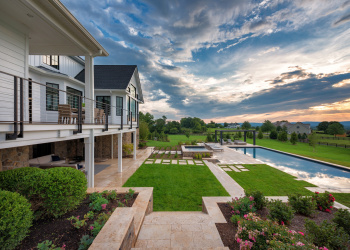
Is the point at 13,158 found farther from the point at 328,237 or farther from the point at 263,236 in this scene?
the point at 328,237

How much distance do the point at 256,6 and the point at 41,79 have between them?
583 inches

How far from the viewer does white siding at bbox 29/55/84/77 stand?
847 cm

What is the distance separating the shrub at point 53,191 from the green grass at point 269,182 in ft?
20.3

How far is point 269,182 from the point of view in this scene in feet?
23.3

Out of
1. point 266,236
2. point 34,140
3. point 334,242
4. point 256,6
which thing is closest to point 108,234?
point 266,236

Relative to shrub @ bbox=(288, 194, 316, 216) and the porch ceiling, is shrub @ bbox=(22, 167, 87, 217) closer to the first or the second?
the porch ceiling

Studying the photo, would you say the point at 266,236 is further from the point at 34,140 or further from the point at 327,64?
the point at 327,64

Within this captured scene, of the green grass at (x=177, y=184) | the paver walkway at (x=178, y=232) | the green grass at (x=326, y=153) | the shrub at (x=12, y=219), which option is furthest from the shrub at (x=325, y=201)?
the green grass at (x=326, y=153)

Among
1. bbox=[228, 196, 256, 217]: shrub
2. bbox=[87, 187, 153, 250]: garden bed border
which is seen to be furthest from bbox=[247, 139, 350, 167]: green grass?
bbox=[87, 187, 153, 250]: garden bed border

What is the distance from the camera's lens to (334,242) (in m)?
2.41

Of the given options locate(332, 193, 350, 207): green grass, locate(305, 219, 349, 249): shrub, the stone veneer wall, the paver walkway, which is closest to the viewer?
locate(305, 219, 349, 249): shrub

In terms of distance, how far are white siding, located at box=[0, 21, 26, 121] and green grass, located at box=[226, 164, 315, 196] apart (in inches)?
352

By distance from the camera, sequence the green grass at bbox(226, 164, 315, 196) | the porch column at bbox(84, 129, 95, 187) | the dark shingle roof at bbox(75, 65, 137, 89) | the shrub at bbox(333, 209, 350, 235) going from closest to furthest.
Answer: the shrub at bbox(333, 209, 350, 235)
the porch column at bbox(84, 129, 95, 187)
the green grass at bbox(226, 164, 315, 196)
the dark shingle roof at bbox(75, 65, 137, 89)

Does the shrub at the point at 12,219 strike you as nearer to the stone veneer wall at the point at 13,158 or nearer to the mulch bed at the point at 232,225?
the mulch bed at the point at 232,225
